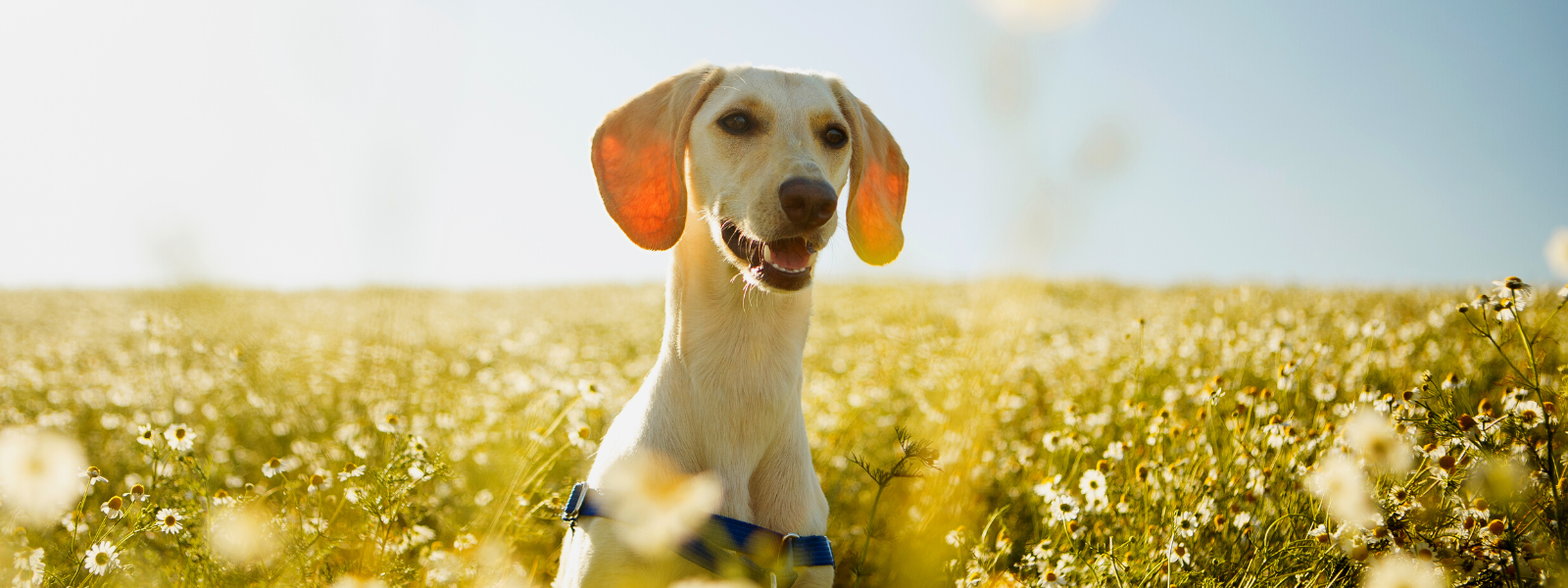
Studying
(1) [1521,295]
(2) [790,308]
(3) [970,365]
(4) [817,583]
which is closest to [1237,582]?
(1) [1521,295]

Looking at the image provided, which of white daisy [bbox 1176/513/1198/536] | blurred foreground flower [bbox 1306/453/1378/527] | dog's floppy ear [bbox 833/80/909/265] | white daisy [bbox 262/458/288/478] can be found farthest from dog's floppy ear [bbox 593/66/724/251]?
blurred foreground flower [bbox 1306/453/1378/527]

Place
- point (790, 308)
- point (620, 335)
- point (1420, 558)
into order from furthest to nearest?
point (620, 335), point (790, 308), point (1420, 558)

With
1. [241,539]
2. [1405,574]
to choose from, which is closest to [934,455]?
[1405,574]

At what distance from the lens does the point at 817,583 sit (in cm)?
230

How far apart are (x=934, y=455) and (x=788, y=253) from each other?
0.77 meters

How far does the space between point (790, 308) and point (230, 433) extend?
5.12 meters

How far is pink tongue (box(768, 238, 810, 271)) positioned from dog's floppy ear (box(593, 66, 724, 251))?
390mm

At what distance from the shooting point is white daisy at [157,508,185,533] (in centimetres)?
219

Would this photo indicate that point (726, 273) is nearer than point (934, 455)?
No

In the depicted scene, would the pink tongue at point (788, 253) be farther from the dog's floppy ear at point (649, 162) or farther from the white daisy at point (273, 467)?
the white daisy at point (273, 467)

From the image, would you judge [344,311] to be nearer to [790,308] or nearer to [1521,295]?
[790,308]

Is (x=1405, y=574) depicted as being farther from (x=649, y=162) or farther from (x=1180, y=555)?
(x=649, y=162)

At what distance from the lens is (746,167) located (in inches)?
93.4

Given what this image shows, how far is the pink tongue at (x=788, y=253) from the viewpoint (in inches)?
90.0
